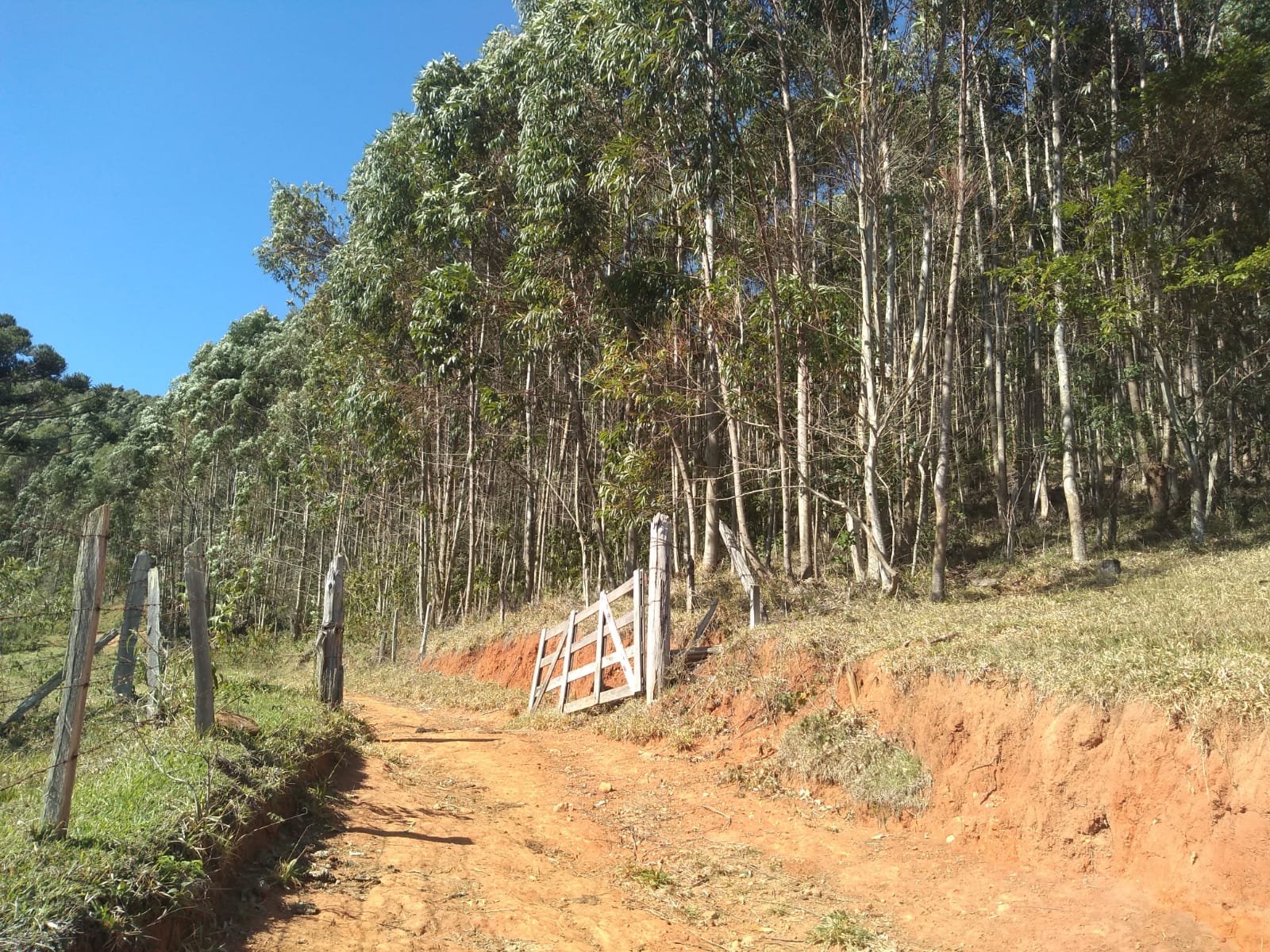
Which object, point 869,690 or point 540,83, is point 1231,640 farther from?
point 540,83

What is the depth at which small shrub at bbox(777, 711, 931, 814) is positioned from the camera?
277 inches

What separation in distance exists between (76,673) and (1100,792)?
5891 millimetres

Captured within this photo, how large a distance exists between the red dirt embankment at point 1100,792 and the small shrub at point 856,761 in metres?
0.13

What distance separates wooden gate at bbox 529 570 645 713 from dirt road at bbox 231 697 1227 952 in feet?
8.62

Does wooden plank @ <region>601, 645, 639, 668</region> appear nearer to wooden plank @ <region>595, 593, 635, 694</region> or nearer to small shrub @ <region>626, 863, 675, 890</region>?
wooden plank @ <region>595, 593, 635, 694</region>

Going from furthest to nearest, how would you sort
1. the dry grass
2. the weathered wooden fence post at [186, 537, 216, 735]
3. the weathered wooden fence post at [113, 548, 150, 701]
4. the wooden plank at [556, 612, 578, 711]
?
the wooden plank at [556, 612, 578, 711] < the weathered wooden fence post at [113, 548, 150, 701] < the weathered wooden fence post at [186, 537, 216, 735] < the dry grass

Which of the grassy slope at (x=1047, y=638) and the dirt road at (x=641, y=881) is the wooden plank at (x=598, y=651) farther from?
the dirt road at (x=641, y=881)

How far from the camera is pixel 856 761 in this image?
7.59m

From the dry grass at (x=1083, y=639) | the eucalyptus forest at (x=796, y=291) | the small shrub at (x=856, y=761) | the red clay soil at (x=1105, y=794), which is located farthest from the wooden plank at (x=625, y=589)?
the red clay soil at (x=1105, y=794)

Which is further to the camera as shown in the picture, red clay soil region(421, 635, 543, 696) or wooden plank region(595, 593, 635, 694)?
red clay soil region(421, 635, 543, 696)

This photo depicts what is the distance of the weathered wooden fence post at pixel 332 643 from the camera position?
9.75 metres

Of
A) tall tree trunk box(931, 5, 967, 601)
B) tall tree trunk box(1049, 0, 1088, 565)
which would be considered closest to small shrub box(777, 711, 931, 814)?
tall tree trunk box(931, 5, 967, 601)

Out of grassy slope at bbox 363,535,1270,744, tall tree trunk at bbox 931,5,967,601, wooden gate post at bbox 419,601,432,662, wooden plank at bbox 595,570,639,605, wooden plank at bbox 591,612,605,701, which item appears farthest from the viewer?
wooden gate post at bbox 419,601,432,662

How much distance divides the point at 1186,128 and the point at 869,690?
13358 mm
